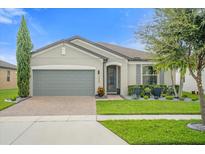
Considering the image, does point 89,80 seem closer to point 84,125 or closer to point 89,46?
point 89,46

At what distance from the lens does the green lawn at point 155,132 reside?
605cm

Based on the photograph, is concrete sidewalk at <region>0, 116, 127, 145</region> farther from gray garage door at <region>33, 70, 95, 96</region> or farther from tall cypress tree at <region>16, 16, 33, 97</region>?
gray garage door at <region>33, 70, 95, 96</region>

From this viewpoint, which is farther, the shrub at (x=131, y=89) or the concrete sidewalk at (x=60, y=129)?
the shrub at (x=131, y=89)

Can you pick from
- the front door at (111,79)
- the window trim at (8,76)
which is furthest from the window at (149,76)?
the window trim at (8,76)

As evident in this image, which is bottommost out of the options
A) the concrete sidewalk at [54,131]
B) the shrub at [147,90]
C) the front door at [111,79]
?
the concrete sidewalk at [54,131]

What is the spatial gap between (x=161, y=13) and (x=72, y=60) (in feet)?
35.0

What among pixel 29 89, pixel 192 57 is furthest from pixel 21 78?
pixel 192 57

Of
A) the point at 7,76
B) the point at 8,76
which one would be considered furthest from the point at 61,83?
the point at 8,76

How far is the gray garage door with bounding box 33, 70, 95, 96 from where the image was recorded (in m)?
17.0

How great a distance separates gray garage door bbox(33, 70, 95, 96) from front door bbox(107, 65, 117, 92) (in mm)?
2309

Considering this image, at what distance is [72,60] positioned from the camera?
17.1 m

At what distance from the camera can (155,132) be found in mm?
6809

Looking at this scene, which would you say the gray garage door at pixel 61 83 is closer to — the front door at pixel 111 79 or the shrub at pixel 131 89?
the front door at pixel 111 79

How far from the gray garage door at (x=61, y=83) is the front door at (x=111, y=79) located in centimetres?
231
